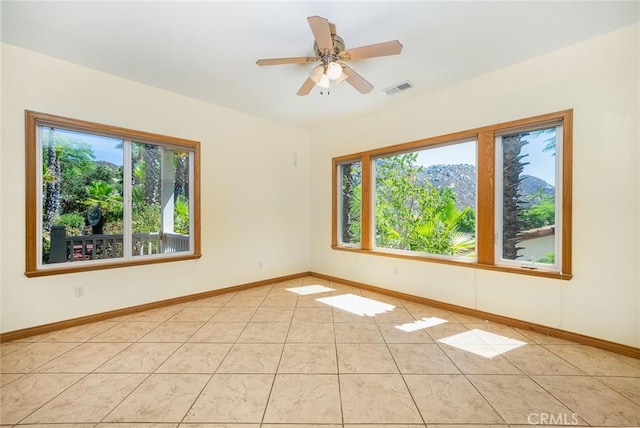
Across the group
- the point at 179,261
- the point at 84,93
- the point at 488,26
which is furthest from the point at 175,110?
the point at 488,26

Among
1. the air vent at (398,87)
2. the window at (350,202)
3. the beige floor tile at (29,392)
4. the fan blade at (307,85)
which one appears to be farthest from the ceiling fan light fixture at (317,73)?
the beige floor tile at (29,392)

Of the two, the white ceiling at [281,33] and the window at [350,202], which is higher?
the white ceiling at [281,33]

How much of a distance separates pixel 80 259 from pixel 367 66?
3.76m

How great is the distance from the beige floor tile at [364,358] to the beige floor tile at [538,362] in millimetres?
1011

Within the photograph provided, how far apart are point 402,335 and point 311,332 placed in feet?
2.99

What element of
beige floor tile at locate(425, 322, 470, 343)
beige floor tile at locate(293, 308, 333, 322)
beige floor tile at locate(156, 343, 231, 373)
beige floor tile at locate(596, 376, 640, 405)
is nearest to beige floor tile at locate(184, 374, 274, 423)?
beige floor tile at locate(156, 343, 231, 373)

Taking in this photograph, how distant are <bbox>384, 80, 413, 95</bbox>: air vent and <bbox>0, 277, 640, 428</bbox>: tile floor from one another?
2.77 meters

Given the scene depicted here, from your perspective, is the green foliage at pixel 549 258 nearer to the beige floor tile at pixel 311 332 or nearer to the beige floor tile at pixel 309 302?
the beige floor tile at pixel 311 332

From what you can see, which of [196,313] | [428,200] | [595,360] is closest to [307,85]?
[428,200]

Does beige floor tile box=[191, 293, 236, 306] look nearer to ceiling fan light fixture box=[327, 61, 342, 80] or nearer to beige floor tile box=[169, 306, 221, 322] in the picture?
beige floor tile box=[169, 306, 221, 322]

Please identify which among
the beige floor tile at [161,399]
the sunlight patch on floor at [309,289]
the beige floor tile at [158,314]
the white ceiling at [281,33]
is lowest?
the sunlight patch on floor at [309,289]

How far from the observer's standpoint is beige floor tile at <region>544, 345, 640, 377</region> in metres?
2.00

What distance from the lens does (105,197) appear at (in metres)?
3.08

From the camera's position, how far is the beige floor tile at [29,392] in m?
1.58
